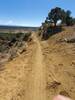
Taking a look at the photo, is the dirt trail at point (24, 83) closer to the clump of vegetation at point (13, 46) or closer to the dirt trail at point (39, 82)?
the dirt trail at point (39, 82)

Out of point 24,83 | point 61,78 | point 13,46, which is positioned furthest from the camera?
point 13,46

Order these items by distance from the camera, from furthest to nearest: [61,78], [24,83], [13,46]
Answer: [13,46] < [61,78] < [24,83]

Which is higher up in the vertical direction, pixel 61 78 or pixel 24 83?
pixel 61 78

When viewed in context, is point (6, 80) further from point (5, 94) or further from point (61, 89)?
point (61, 89)

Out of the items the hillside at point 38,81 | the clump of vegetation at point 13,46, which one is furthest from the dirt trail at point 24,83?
the clump of vegetation at point 13,46

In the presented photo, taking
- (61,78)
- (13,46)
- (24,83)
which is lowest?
(13,46)

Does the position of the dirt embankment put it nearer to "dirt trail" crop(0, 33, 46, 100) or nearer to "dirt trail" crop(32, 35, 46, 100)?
"dirt trail" crop(32, 35, 46, 100)

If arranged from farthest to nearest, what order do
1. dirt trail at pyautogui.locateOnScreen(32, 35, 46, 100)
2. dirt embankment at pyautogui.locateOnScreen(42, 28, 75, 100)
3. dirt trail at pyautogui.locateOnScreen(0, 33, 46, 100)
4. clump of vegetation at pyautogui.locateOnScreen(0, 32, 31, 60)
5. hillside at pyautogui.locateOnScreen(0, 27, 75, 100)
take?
clump of vegetation at pyautogui.locateOnScreen(0, 32, 31, 60)
dirt embankment at pyautogui.locateOnScreen(42, 28, 75, 100)
hillside at pyautogui.locateOnScreen(0, 27, 75, 100)
dirt trail at pyautogui.locateOnScreen(0, 33, 46, 100)
dirt trail at pyautogui.locateOnScreen(32, 35, 46, 100)

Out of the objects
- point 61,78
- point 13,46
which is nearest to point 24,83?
point 61,78

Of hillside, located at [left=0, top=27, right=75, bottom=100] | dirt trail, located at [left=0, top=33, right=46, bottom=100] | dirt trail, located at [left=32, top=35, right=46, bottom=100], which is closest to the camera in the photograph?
dirt trail, located at [left=32, top=35, right=46, bottom=100]

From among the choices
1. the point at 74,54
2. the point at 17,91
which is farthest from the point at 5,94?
the point at 74,54

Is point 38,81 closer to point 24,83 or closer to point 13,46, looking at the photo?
point 24,83

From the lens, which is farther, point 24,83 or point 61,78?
point 61,78

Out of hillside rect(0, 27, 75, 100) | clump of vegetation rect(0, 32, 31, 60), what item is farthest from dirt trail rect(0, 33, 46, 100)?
clump of vegetation rect(0, 32, 31, 60)
